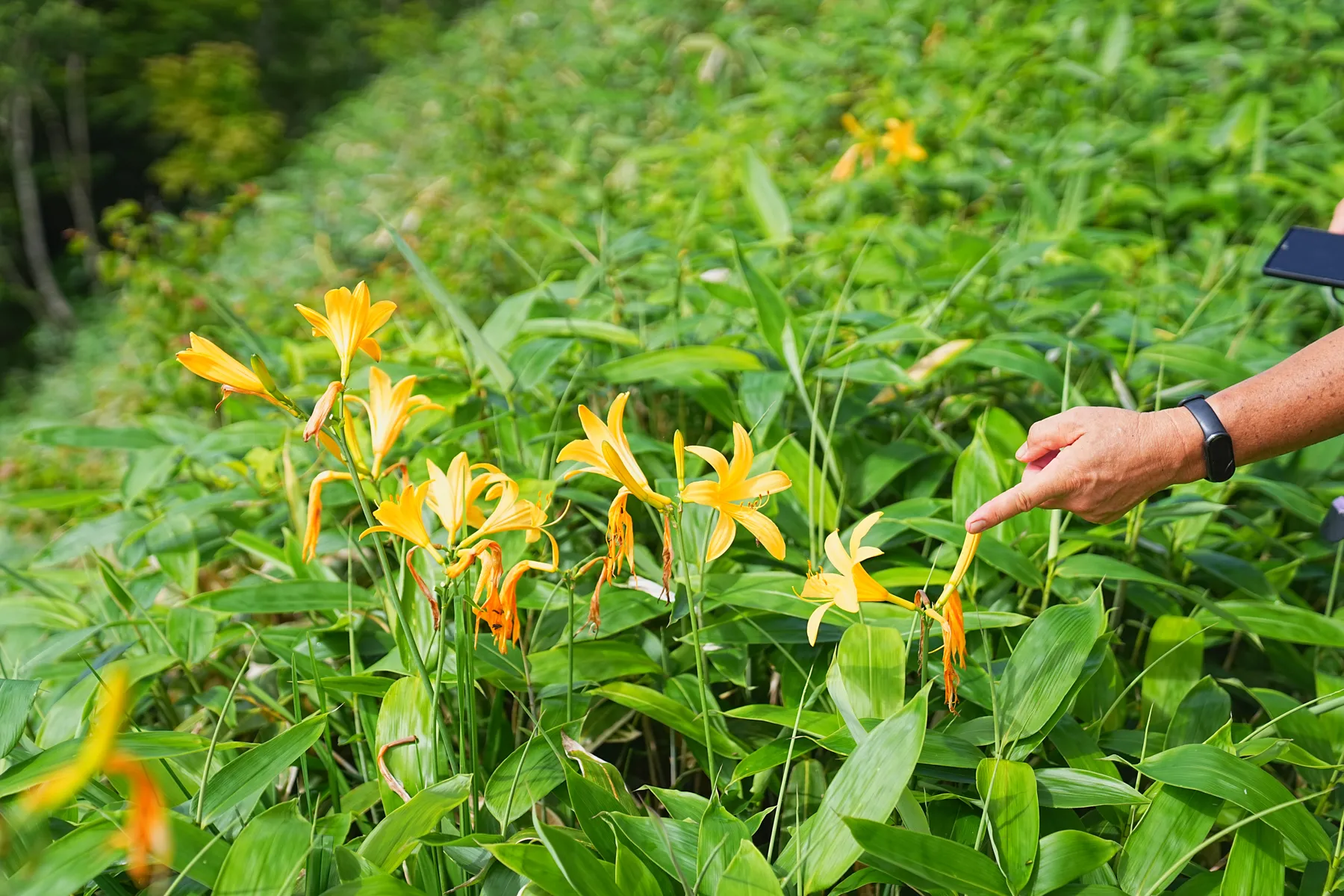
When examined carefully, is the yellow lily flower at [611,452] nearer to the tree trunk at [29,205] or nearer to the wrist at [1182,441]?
the wrist at [1182,441]

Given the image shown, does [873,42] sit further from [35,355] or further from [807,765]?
[35,355]

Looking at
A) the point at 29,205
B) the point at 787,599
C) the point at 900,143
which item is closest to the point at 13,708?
the point at 787,599

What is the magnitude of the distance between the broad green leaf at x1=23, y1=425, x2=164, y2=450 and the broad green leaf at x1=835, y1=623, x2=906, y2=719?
3.62 feet

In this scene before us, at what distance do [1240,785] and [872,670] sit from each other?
0.29 meters

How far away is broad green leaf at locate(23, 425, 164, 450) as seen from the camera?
1272mm

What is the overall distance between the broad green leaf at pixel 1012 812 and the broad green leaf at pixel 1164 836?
0.29 ft

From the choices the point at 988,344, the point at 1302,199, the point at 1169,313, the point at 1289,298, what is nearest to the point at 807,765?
the point at 988,344

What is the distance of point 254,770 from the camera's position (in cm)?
73

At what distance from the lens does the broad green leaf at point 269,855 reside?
618 mm

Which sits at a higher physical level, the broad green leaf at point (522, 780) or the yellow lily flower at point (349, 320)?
the yellow lily flower at point (349, 320)

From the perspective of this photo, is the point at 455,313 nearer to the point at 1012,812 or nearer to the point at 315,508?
the point at 315,508

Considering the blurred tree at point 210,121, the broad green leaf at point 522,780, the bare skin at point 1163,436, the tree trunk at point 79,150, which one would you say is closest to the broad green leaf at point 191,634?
the broad green leaf at point 522,780

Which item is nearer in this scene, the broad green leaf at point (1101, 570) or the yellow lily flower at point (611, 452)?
the yellow lily flower at point (611, 452)

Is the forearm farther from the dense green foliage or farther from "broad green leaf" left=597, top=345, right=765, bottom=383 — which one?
"broad green leaf" left=597, top=345, right=765, bottom=383
